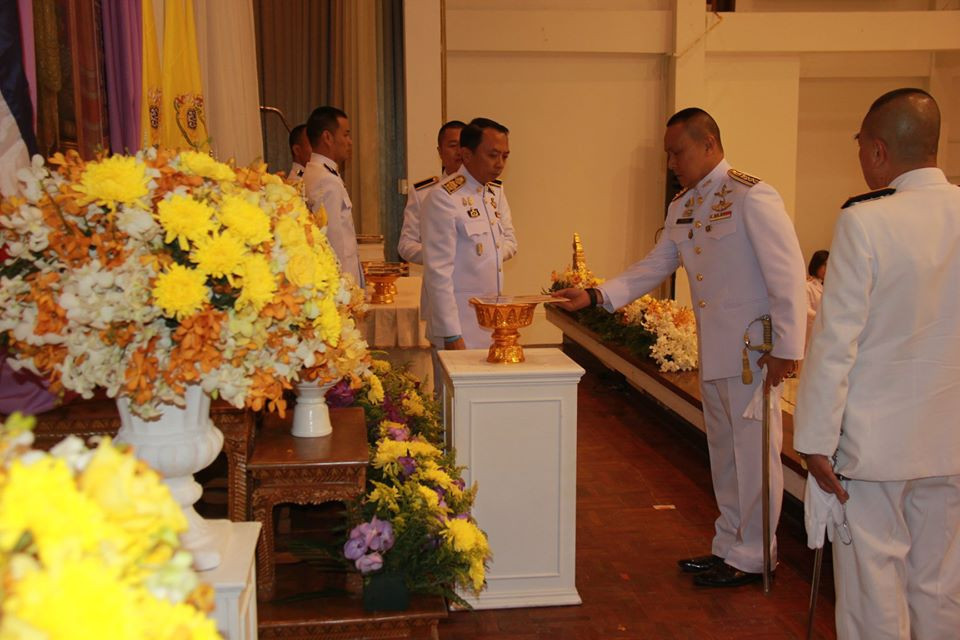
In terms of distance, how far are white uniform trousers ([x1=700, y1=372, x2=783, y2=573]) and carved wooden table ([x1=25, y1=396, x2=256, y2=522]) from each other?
1.78 meters

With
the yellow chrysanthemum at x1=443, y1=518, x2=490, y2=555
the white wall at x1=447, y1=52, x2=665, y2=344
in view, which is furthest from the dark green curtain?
the yellow chrysanthemum at x1=443, y1=518, x2=490, y2=555

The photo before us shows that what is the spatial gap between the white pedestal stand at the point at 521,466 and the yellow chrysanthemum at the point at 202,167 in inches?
66.1

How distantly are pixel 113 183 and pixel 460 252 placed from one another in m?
2.98

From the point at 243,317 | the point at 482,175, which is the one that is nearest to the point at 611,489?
the point at 482,175

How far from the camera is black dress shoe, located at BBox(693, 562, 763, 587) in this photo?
12.1 feet

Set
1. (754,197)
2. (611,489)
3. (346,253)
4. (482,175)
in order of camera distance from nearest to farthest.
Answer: (754,197) < (482,175) < (611,489) < (346,253)

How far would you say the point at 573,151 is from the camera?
32.9 feet

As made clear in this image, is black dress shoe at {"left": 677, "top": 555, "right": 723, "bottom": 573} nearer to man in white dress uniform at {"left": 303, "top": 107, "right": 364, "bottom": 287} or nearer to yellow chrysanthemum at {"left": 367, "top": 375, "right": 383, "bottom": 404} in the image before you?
yellow chrysanthemum at {"left": 367, "top": 375, "right": 383, "bottom": 404}

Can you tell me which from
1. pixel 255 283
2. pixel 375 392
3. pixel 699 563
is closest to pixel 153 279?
pixel 255 283

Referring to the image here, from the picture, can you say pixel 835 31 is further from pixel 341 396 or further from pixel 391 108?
pixel 341 396

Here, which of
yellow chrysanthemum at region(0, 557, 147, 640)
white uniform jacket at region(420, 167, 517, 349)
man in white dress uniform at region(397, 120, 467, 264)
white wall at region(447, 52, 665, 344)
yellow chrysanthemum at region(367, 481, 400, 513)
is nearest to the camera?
yellow chrysanthemum at region(0, 557, 147, 640)

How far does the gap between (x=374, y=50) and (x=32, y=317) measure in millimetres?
6771

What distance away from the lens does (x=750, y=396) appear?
3.64 m

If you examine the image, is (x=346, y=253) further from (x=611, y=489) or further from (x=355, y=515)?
(x=355, y=515)
